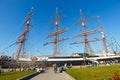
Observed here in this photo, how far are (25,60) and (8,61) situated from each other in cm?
1078

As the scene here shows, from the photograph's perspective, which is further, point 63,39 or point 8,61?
point 63,39

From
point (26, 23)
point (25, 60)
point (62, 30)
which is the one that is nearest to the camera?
point (25, 60)

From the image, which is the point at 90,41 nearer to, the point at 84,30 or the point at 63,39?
the point at 84,30

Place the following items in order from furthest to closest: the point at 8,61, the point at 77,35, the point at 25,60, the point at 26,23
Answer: the point at 77,35, the point at 26,23, the point at 25,60, the point at 8,61

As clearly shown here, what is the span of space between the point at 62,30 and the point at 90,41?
905 inches

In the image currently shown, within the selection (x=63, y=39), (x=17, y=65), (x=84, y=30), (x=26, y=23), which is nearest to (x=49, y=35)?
(x=63, y=39)

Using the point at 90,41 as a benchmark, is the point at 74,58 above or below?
below

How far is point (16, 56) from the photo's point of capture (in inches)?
3150

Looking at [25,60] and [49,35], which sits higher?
[49,35]

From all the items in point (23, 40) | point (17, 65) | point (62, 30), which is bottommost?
point (17, 65)

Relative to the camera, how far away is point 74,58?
3674 inches

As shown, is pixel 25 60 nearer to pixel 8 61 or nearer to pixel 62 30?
pixel 8 61

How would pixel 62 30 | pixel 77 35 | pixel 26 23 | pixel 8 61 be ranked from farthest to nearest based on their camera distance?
pixel 77 35
pixel 62 30
pixel 26 23
pixel 8 61

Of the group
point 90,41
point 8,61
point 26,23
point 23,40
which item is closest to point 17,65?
point 8,61
